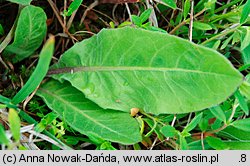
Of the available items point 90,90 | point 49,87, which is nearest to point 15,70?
point 49,87

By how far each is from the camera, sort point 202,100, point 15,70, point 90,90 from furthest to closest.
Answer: point 15,70 → point 90,90 → point 202,100

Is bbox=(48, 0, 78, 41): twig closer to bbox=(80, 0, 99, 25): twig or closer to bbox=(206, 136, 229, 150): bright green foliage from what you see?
bbox=(80, 0, 99, 25): twig

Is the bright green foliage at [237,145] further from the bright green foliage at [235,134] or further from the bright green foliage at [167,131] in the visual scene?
the bright green foliage at [167,131]

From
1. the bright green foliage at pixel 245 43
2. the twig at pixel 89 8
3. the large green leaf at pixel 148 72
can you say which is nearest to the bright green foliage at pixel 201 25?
the bright green foliage at pixel 245 43

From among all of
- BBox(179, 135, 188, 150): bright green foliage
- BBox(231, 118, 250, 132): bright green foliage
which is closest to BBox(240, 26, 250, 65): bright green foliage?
BBox(231, 118, 250, 132): bright green foliage

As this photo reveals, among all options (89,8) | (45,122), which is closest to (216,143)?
(45,122)

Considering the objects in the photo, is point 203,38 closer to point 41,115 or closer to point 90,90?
point 90,90

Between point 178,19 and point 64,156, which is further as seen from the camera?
point 178,19
